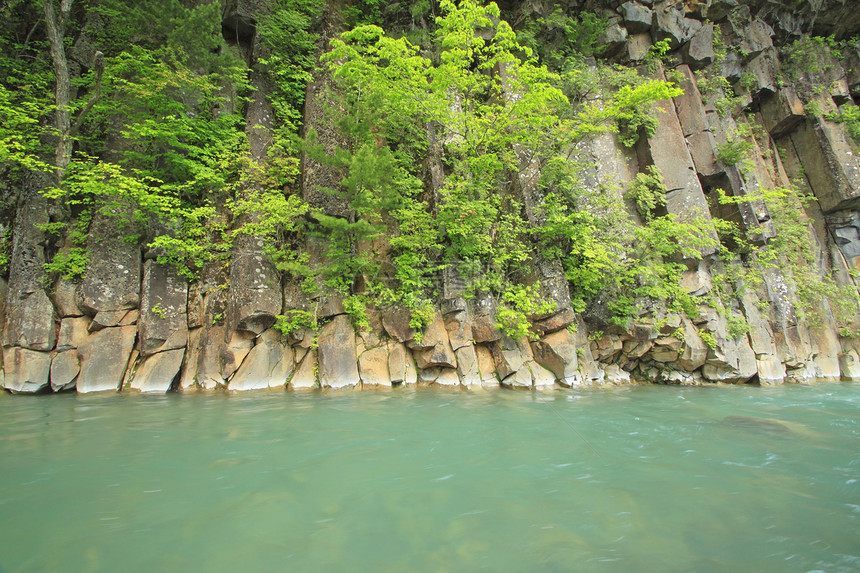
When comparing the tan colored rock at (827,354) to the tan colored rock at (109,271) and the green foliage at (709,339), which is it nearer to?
the green foliage at (709,339)

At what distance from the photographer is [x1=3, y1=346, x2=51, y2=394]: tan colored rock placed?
7.70 m

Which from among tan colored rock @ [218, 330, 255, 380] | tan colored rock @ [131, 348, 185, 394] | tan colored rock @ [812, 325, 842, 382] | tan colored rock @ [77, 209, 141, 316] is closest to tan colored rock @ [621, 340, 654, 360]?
tan colored rock @ [812, 325, 842, 382]

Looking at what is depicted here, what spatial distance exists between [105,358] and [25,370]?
1.45 metres

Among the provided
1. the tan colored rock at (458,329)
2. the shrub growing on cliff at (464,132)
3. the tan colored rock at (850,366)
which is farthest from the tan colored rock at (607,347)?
the tan colored rock at (850,366)

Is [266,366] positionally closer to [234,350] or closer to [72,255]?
[234,350]

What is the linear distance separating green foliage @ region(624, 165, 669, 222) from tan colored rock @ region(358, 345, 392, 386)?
29.7 feet

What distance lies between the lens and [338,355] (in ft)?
28.4

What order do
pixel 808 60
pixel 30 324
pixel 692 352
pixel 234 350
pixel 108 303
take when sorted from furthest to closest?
pixel 808 60
pixel 692 352
pixel 108 303
pixel 234 350
pixel 30 324

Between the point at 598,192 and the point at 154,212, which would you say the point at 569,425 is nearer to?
the point at 598,192

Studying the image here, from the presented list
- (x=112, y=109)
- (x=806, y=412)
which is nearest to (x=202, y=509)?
(x=806, y=412)

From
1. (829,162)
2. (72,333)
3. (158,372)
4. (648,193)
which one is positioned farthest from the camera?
(829,162)

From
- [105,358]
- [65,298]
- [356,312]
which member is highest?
[65,298]

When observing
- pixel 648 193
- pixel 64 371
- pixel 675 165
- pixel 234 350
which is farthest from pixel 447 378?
pixel 675 165

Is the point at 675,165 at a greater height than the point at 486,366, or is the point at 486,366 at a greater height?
the point at 675,165
